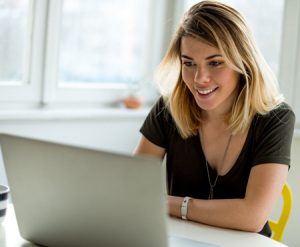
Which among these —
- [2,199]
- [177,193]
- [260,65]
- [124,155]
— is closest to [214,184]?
[177,193]

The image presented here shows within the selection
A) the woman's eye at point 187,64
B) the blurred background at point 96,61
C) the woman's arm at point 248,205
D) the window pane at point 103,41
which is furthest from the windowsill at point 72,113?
the woman's arm at point 248,205

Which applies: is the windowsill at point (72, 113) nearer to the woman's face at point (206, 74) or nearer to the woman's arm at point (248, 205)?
the woman's face at point (206, 74)

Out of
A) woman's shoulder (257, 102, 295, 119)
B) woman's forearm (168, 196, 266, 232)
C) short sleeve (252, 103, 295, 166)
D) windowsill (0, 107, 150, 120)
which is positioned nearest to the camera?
woman's forearm (168, 196, 266, 232)

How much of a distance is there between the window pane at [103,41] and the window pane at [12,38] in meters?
0.23

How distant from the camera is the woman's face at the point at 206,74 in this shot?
5.66 feet

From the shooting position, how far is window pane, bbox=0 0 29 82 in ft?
8.34

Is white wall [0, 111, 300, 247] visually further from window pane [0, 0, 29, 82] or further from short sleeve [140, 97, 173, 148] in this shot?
short sleeve [140, 97, 173, 148]

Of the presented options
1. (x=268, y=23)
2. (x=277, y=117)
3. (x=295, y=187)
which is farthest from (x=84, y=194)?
(x=268, y=23)

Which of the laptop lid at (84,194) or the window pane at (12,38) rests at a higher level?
the window pane at (12,38)

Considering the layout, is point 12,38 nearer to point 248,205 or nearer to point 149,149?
point 149,149

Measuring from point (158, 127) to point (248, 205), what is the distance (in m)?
0.49

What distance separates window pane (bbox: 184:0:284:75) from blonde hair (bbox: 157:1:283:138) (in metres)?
0.92

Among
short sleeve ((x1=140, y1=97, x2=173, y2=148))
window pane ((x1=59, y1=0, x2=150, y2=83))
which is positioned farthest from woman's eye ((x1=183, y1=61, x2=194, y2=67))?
window pane ((x1=59, y1=0, x2=150, y2=83))

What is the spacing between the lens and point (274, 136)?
5.65ft
